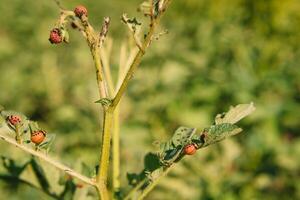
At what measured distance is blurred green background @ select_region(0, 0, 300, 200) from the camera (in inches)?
117

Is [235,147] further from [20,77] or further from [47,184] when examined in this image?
[20,77]

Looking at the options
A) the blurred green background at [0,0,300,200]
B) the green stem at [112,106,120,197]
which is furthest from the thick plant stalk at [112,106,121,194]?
the blurred green background at [0,0,300,200]

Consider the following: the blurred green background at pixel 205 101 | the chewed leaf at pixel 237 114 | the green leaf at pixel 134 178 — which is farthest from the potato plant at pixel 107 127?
the blurred green background at pixel 205 101

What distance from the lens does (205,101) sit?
3.49 meters

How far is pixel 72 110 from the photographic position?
3723 millimetres

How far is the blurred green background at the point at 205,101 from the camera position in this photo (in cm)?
296

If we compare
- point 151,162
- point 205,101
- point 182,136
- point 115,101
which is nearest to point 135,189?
point 151,162

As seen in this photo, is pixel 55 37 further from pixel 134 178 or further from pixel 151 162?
pixel 134 178

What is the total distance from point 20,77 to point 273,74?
8.15 feet

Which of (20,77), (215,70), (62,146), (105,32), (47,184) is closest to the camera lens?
(105,32)

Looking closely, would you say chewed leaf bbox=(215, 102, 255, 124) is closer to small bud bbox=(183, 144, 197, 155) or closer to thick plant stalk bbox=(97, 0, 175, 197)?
small bud bbox=(183, 144, 197, 155)

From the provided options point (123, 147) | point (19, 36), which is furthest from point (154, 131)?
point (19, 36)

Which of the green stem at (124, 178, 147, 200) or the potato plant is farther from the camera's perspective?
the green stem at (124, 178, 147, 200)

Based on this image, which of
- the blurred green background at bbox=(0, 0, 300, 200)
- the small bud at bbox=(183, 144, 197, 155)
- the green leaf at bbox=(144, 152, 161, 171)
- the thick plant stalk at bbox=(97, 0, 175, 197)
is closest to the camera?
the thick plant stalk at bbox=(97, 0, 175, 197)
